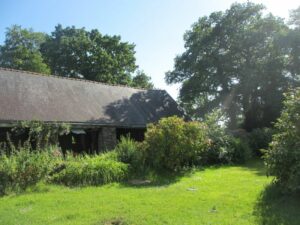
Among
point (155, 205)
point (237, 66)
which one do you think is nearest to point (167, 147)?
point (155, 205)

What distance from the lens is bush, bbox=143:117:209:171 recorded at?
11992 millimetres

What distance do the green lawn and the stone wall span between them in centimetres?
785

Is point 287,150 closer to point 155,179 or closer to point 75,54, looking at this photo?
point 155,179

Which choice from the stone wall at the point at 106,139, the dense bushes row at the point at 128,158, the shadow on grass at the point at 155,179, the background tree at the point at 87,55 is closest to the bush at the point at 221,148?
the dense bushes row at the point at 128,158

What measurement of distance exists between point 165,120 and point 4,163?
18.6 ft

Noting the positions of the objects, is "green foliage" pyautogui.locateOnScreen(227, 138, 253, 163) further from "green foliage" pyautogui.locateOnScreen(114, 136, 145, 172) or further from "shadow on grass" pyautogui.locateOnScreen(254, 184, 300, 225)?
"shadow on grass" pyautogui.locateOnScreen(254, 184, 300, 225)

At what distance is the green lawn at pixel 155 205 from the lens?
6160 mm

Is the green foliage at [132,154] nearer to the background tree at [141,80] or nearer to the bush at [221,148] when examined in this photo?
the bush at [221,148]

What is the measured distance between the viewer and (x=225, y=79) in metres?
28.8

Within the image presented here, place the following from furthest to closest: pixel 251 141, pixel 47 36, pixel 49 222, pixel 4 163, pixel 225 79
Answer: pixel 47 36, pixel 225 79, pixel 251 141, pixel 4 163, pixel 49 222

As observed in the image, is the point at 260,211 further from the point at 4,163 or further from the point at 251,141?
the point at 251,141

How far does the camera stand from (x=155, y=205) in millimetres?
7156

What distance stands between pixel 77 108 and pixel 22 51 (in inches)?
831

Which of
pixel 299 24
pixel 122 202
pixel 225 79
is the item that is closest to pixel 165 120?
pixel 122 202
